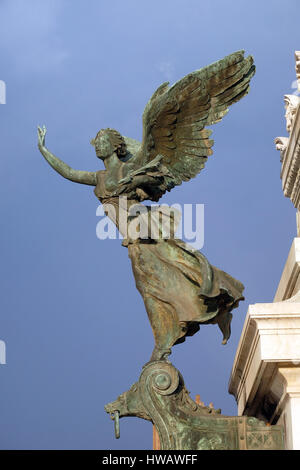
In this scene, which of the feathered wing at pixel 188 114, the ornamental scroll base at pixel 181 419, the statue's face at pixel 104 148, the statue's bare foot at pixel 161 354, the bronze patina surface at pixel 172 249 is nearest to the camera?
the ornamental scroll base at pixel 181 419

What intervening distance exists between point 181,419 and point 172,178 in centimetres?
261

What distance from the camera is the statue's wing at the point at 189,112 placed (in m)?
10.5

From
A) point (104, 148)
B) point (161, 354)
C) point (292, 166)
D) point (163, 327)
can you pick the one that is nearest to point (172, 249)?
point (163, 327)

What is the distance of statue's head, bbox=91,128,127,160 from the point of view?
10688mm

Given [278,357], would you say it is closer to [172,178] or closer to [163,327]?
[163,327]

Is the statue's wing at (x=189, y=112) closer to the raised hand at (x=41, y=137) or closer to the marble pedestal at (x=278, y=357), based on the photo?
the raised hand at (x=41, y=137)

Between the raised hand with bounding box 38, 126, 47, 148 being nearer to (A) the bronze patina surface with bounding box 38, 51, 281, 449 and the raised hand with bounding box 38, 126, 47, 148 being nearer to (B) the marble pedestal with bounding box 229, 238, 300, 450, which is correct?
(A) the bronze patina surface with bounding box 38, 51, 281, 449

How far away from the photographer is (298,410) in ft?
29.9

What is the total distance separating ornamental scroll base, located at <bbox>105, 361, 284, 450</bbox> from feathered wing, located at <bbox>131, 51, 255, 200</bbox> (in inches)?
83.2

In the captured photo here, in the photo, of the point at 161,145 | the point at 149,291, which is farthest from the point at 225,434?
the point at 161,145

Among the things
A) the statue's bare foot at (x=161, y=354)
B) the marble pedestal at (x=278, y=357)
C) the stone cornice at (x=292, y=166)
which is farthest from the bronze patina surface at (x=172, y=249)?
the stone cornice at (x=292, y=166)

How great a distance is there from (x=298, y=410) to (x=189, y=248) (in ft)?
6.76

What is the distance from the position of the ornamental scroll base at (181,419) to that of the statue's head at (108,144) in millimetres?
2384
